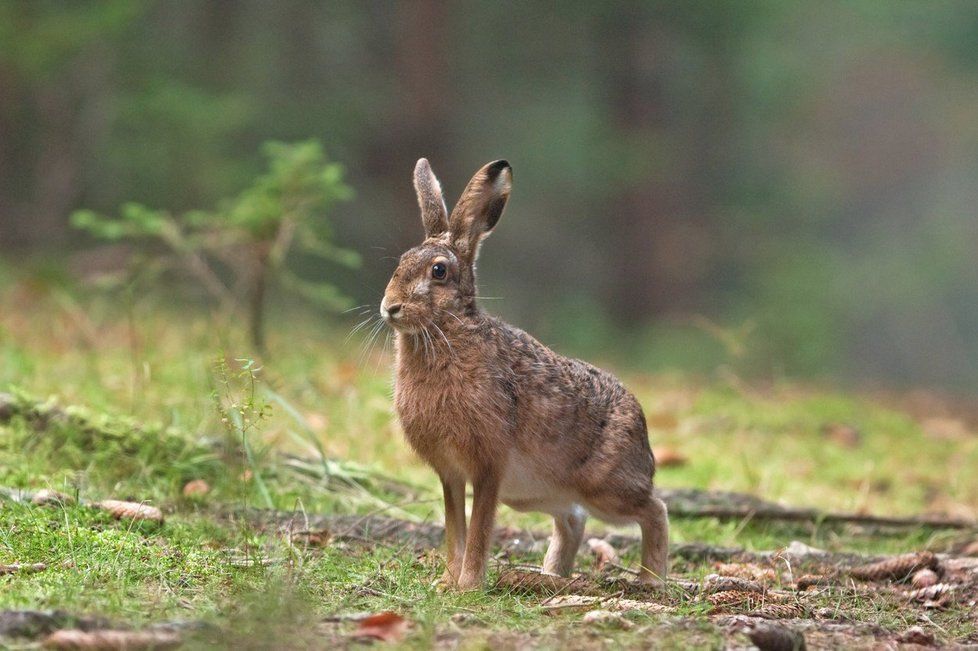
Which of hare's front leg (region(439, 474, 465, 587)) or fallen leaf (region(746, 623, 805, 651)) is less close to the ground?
hare's front leg (region(439, 474, 465, 587))

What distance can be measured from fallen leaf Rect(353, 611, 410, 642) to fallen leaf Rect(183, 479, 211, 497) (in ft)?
6.37

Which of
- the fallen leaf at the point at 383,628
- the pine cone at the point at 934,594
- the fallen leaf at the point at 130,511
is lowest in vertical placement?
the fallen leaf at the point at 383,628

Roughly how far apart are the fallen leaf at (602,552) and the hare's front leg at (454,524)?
2.56 ft

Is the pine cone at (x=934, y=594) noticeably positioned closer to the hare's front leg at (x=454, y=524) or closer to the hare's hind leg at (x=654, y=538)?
the hare's hind leg at (x=654, y=538)

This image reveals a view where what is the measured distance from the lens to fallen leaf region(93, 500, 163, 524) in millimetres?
4445

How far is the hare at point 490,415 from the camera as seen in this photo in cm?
441

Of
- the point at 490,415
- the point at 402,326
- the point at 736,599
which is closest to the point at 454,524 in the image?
the point at 490,415

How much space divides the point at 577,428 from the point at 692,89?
17.2 meters

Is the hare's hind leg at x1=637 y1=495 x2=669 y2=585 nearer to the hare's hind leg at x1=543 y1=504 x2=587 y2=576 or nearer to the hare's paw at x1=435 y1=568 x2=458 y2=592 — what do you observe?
the hare's hind leg at x1=543 y1=504 x2=587 y2=576

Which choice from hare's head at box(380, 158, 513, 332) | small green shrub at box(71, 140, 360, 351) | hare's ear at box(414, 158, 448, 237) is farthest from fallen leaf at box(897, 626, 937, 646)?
small green shrub at box(71, 140, 360, 351)

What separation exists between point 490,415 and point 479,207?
33.5 inches

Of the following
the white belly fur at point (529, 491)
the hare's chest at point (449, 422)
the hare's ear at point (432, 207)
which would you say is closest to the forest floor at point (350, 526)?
the white belly fur at point (529, 491)

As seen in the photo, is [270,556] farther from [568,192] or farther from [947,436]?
[568,192]

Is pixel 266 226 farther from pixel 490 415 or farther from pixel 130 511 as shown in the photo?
pixel 490 415
